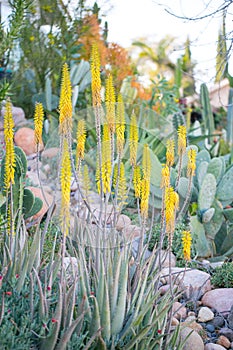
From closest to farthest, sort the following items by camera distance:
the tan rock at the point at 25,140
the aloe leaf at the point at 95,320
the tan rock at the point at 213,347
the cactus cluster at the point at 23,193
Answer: the aloe leaf at the point at 95,320, the tan rock at the point at 213,347, the cactus cluster at the point at 23,193, the tan rock at the point at 25,140

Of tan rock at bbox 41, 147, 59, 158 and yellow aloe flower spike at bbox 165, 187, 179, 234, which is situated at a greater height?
tan rock at bbox 41, 147, 59, 158

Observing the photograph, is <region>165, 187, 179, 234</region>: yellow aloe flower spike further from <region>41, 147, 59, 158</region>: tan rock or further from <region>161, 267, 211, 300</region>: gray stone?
<region>41, 147, 59, 158</region>: tan rock

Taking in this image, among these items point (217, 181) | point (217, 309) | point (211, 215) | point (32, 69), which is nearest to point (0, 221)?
point (217, 309)

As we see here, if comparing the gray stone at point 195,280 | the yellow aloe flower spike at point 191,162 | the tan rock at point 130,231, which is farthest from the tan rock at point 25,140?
the yellow aloe flower spike at point 191,162

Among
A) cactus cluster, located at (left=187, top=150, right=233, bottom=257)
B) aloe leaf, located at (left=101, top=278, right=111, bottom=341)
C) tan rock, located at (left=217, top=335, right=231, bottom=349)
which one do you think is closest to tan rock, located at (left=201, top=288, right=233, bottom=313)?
tan rock, located at (left=217, top=335, right=231, bottom=349)

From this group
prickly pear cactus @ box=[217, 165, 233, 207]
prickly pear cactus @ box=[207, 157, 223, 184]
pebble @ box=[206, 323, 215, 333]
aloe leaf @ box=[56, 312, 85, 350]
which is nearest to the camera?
aloe leaf @ box=[56, 312, 85, 350]

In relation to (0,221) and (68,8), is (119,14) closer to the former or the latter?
(68,8)

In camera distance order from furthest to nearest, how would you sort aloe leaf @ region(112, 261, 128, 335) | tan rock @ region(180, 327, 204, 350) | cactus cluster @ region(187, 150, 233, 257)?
cactus cluster @ region(187, 150, 233, 257) < tan rock @ region(180, 327, 204, 350) < aloe leaf @ region(112, 261, 128, 335)

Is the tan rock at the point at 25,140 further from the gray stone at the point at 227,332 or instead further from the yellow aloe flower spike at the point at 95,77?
the yellow aloe flower spike at the point at 95,77

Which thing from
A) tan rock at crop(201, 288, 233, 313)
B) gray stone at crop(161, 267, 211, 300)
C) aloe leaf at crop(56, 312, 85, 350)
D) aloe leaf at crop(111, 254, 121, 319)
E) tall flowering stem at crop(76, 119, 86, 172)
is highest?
tall flowering stem at crop(76, 119, 86, 172)

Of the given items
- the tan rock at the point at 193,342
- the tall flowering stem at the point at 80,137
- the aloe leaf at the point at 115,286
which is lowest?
the tan rock at the point at 193,342

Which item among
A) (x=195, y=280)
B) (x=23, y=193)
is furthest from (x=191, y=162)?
(x=23, y=193)

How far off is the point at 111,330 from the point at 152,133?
11.1 feet

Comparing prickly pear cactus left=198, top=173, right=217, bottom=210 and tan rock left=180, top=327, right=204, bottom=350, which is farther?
prickly pear cactus left=198, top=173, right=217, bottom=210
